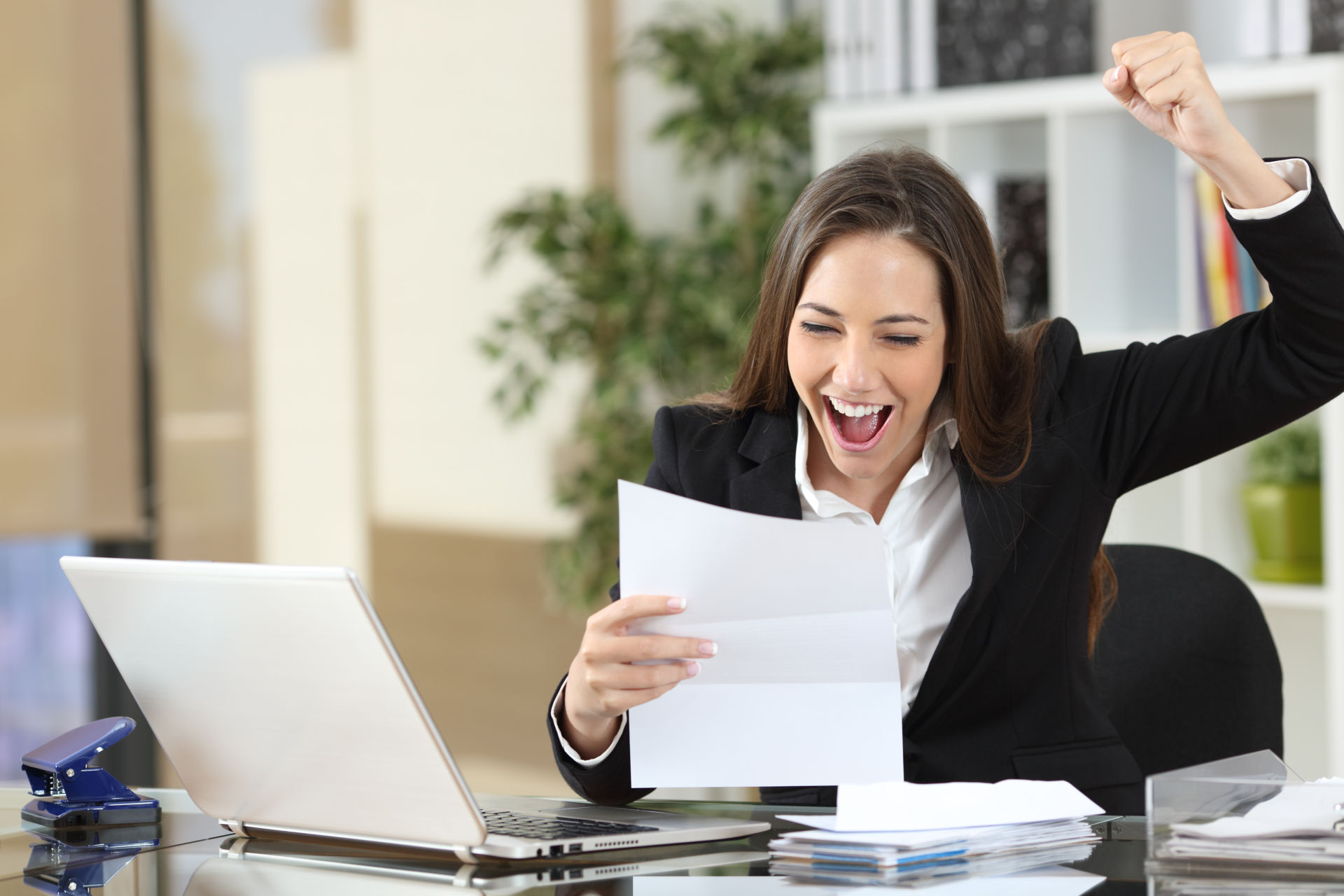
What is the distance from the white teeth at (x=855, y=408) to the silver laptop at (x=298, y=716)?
46cm

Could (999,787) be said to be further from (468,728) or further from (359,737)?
(468,728)

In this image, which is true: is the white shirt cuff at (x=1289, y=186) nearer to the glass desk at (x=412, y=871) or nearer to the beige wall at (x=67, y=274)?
the glass desk at (x=412, y=871)

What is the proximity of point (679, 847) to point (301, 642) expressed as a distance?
1.12ft

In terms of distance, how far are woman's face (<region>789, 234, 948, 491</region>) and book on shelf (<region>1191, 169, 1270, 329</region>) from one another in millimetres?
1421

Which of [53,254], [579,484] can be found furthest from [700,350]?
[53,254]

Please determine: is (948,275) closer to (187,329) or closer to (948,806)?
(948,806)

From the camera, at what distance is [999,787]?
113 centimetres

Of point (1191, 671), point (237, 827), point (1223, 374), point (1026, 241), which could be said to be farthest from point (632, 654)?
point (1026, 241)

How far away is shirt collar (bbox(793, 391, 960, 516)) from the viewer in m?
1.54

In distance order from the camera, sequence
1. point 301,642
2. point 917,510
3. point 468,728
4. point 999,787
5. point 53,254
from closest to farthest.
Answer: point 301,642 → point 999,787 → point 917,510 → point 53,254 → point 468,728

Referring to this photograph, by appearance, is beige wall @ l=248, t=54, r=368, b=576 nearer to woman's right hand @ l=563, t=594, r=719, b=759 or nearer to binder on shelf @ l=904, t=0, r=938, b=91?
binder on shelf @ l=904, t=0, r=938, b=91

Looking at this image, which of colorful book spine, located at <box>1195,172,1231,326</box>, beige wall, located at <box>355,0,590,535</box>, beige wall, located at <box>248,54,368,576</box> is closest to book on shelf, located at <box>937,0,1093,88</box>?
colorful book spine, located at <box>1195,172,1231,326</box>

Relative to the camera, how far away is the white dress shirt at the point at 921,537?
151 cm

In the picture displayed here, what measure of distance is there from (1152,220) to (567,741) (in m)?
2.10
